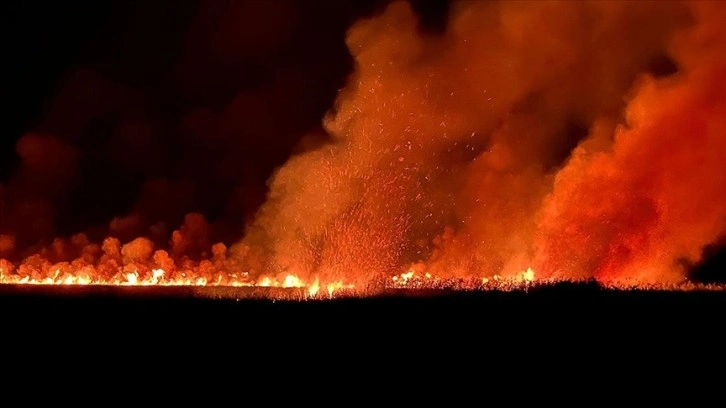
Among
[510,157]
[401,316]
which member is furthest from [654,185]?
[401,316]

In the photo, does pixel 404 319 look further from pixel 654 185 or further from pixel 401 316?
pixel 654 185

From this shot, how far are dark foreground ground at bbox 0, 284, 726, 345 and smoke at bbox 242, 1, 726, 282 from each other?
677 cm

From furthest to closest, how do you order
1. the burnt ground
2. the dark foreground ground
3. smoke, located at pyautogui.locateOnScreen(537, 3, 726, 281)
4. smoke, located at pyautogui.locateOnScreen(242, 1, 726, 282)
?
1. smoke, located at pyautogui.locateOnScreen(242, 1, 726, 282)
2. smoke, located at pyautogui.locateOnScreen(537, 3, 726, 281)
3. the dark foreground ground
4. the burnt ground

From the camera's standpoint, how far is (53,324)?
1334cm

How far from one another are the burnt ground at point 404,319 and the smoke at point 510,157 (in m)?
6.54

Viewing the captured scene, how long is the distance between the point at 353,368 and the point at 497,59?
509 inches

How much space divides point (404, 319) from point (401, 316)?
12cm

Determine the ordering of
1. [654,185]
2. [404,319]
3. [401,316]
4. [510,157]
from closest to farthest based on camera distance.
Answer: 1. [404,319]
2. [401,316]
3. [654,185]
4. [510,157]

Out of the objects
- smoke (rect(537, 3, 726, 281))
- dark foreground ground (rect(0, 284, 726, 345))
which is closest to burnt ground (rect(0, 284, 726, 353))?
dark foreground ground (rect(0, 284, 726, 345))

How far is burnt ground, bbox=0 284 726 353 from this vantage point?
40.3ft

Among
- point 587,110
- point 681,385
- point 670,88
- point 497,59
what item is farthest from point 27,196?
point 681,385

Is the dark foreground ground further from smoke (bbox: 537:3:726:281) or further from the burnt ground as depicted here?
smoke (bbox: 537:3:726:281)

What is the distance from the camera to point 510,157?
22.8 meters

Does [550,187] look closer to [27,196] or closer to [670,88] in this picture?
[670,88]
